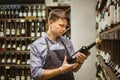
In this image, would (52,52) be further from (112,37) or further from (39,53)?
(112,37)

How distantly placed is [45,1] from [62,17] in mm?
4697

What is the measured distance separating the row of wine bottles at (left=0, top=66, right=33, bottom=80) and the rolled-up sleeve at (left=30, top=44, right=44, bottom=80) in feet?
15.4

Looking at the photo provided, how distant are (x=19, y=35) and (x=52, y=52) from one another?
4.61m

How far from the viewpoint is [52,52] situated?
2.80 meters

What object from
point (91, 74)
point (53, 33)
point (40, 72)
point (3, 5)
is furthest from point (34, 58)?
point (3, 5)

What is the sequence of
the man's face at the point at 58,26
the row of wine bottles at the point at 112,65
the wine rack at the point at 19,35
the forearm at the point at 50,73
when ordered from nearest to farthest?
the row of wine bottles at the point at 112,65 < the forearm at the point at 50,73 < the man's face at the point at 58,26 < the wine rack at the point at 19,35

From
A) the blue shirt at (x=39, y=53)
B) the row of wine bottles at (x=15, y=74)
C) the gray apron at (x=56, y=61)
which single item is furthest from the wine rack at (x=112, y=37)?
the row of wine bottles at (x=15, y=74)

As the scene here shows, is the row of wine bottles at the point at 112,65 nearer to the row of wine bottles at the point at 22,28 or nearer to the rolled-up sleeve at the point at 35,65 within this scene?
the rolled-up sleeve at the point at 35,65

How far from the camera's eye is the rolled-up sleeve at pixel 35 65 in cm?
256

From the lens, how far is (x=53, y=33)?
9.12 feet

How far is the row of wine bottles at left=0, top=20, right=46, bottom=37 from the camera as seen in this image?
23.7ft

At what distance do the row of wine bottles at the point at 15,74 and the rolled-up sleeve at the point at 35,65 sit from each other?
4.68m

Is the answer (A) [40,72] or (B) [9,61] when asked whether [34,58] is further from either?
(B) [9,61]

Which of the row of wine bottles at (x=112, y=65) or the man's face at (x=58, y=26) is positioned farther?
the man's face at (x=58, y=26)
